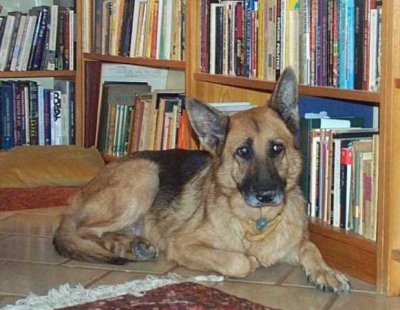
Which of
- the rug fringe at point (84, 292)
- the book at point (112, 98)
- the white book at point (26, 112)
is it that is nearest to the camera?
the rug fringe at point (84, 292)

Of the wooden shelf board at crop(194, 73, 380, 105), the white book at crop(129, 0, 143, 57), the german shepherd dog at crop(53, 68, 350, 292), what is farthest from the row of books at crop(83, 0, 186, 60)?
the german shepherd dog at crop(53, 68, 350, 292)

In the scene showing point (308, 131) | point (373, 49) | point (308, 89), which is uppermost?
point (373, 49)

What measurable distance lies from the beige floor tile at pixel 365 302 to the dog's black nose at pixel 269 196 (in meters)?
0.37

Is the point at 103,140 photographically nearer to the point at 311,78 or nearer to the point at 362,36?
the point at 311,78

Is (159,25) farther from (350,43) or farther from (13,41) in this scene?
(350,43)

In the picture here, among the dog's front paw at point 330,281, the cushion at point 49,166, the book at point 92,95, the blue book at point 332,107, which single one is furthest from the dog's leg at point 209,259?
the book at point 92,95

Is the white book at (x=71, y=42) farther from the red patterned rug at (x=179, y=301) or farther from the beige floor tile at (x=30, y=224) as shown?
the red patterned rug at (x=179, y=301)

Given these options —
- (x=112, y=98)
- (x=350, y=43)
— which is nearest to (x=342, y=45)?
(x=350, y=43)

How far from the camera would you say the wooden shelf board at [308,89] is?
2.71 metres

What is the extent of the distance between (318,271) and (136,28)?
199 cm

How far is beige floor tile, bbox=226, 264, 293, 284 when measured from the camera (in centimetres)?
284

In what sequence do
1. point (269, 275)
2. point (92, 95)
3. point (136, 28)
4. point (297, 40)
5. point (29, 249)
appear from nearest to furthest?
point (269, 275) → point (297, 40) → point (29, 249) → point (136, 28) → point (92, 95)

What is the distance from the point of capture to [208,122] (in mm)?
2947

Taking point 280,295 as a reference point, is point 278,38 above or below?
above
